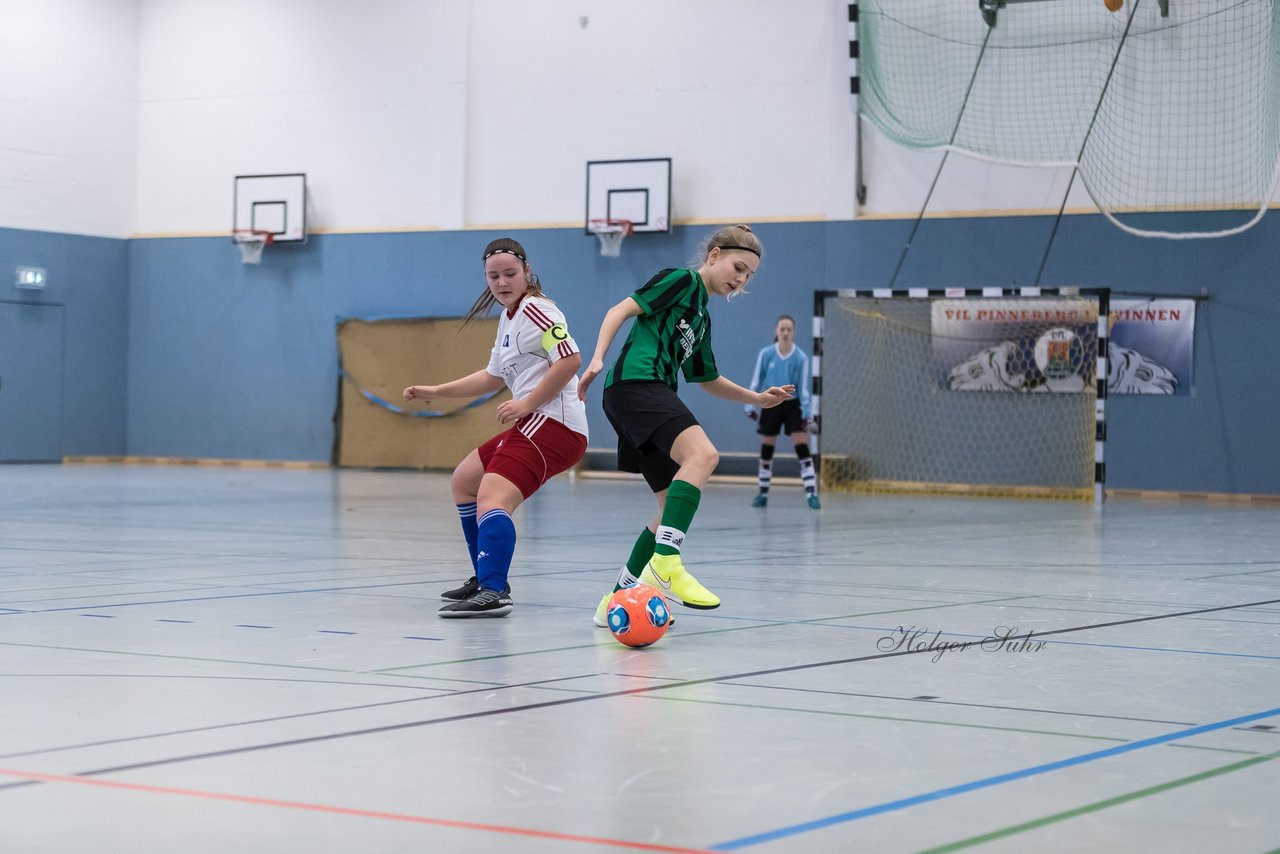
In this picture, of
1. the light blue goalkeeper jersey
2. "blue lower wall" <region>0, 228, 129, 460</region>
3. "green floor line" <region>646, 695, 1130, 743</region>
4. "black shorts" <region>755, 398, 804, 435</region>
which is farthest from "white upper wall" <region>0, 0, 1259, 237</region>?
"green floor line" <region>646, 695, 1130, 743</region>

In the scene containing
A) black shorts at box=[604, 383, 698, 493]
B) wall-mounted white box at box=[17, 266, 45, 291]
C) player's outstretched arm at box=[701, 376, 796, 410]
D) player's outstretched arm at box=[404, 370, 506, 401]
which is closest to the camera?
black shorts at box=[604, 383, 698, 493]

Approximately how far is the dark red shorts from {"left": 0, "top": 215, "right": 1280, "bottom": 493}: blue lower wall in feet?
50.5

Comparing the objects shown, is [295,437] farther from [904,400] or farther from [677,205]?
[904,400]

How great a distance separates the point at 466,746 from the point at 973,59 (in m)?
18.8

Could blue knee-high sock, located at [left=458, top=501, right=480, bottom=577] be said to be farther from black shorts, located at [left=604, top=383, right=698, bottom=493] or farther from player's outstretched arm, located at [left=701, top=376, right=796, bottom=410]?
player's outstretched arm, located at [left=701, top=376, right=796, bottom=410]

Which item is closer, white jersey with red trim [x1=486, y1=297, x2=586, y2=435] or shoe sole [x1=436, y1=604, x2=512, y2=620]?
shoe sole [x1=436, y1=604, x2=512, y2=620]

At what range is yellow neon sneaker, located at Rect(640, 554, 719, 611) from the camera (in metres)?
6.61

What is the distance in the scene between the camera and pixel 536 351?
7219mm

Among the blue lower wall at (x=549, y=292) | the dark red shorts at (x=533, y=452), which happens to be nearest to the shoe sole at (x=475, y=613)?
the dark red shorts at (x=533, y=452)

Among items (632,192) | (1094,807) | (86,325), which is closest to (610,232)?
(632,192)

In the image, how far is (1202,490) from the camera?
20906mm

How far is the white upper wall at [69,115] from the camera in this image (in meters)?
26.2

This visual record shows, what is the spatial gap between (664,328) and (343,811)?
3894 millimetres

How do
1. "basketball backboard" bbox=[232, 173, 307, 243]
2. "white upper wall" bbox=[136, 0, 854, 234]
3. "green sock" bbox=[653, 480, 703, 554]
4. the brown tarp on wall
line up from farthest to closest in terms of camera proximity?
"basketball backboard" bbox=[232, 173, 307, 243] → the brown tarp on wall → "white upper wall" bbox=[136, 0, 854, 234] → "green sock" bbox=[653, 480, 703, 554]
